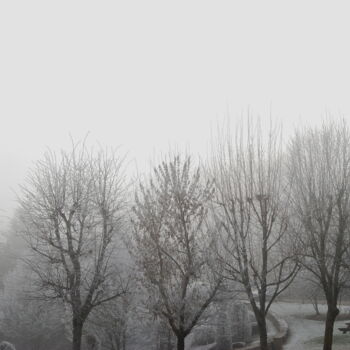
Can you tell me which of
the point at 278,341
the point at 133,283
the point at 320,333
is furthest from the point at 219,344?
the point at 133,283

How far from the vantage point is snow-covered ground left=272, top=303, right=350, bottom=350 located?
1825 cm

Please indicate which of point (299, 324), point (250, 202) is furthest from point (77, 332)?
point (299, 324)

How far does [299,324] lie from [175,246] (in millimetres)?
16653

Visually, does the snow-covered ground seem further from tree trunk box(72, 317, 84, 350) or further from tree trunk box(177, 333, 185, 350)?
tree trunk box(72, 317, 84, 350)

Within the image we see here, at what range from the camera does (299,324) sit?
2341cm

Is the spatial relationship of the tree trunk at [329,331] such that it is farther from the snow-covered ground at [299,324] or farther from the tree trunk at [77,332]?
the tree trunk at [77,332]

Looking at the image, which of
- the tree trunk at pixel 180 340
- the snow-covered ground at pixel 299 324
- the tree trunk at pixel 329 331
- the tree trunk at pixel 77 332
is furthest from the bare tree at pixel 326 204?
the tree trunk at pixel 77 332

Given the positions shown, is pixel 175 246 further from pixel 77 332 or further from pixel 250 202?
pixel 77 332

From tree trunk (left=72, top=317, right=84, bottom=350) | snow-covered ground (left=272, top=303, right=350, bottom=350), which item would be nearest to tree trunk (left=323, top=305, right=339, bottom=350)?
snow-covered ground (left=272, top=303, right=350, bottom=350)

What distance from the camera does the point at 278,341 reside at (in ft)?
56.5

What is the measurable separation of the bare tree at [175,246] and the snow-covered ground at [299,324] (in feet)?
29.2

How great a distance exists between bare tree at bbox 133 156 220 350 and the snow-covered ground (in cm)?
891

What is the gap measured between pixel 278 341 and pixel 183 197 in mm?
10576

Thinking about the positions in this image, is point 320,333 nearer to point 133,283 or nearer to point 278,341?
point 278,341
